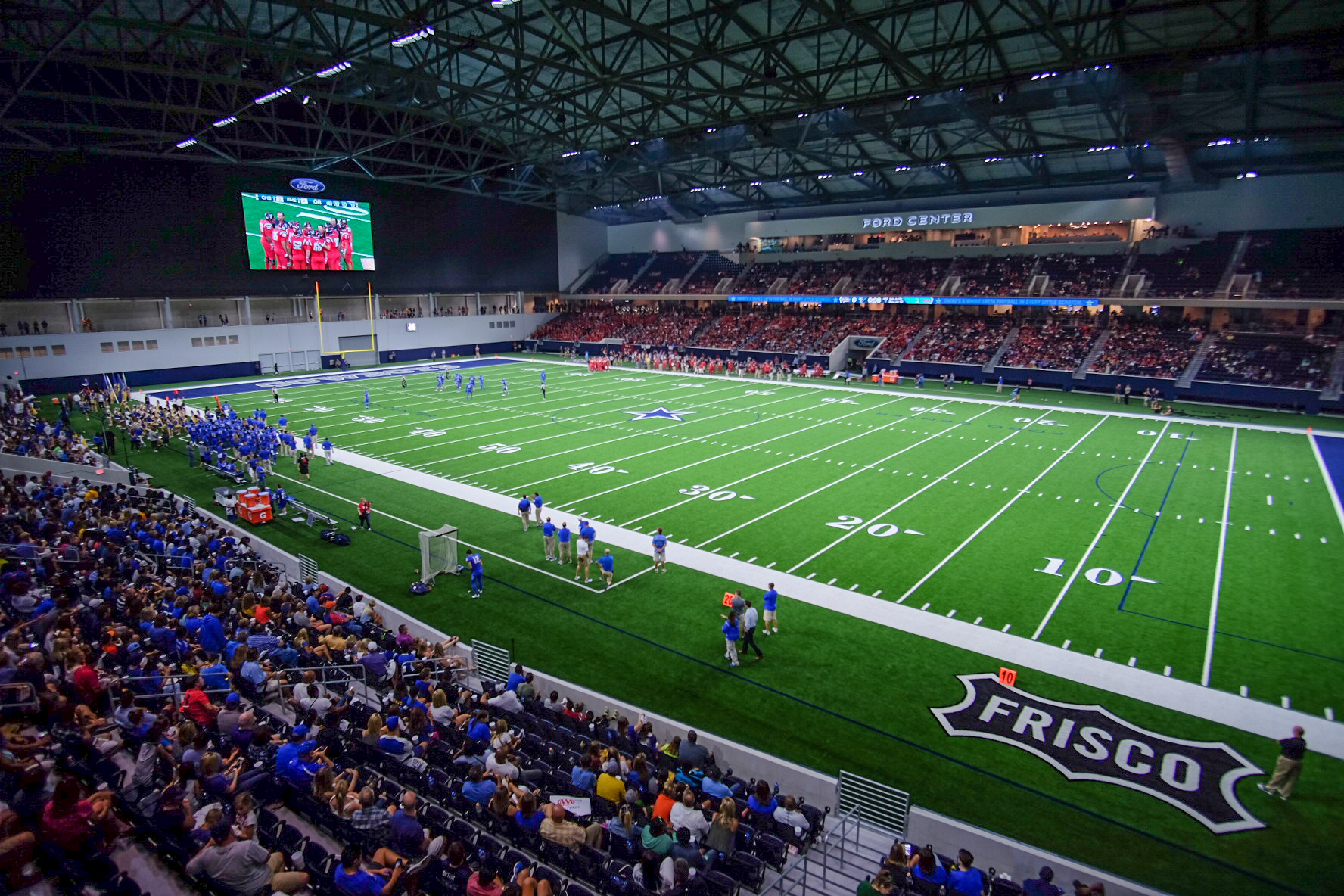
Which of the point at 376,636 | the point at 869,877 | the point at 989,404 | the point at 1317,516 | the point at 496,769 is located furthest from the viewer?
the point at 989,404

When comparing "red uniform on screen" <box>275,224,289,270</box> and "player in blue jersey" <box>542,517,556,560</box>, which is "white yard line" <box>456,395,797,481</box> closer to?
"player in blue jersey" <box>542,517,556,560</box>

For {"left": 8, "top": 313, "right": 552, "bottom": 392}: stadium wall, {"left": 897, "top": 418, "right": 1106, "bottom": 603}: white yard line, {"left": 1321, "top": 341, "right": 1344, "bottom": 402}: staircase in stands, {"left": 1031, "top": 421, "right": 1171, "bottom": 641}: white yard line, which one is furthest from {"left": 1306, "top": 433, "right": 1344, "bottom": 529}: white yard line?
{"left": 8, "top": 313, "right": 552, "bottom": 392}: stadium wall

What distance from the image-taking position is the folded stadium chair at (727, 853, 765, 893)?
6820 mm

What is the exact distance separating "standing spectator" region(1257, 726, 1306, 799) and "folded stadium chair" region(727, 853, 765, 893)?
23.3 ft

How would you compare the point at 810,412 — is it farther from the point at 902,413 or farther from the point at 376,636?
the point at 376,636

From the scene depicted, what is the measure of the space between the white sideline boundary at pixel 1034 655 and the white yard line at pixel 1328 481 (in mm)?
11427

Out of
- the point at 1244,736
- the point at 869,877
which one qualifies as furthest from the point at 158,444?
the point at 1244,736

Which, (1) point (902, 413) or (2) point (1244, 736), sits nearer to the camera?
(2) point (1244, 736)

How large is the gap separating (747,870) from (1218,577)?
14.3 meters

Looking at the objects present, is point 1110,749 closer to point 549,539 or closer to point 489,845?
point 489,845

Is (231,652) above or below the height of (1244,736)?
above

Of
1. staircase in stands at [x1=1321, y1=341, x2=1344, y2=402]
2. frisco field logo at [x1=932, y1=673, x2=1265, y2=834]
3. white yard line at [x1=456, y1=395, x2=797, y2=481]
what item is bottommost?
frisco field logo at [x1=932, y1=673, x2=1265, y2=834]

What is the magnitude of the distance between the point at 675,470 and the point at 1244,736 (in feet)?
54.1

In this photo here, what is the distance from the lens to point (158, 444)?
92.1ft
